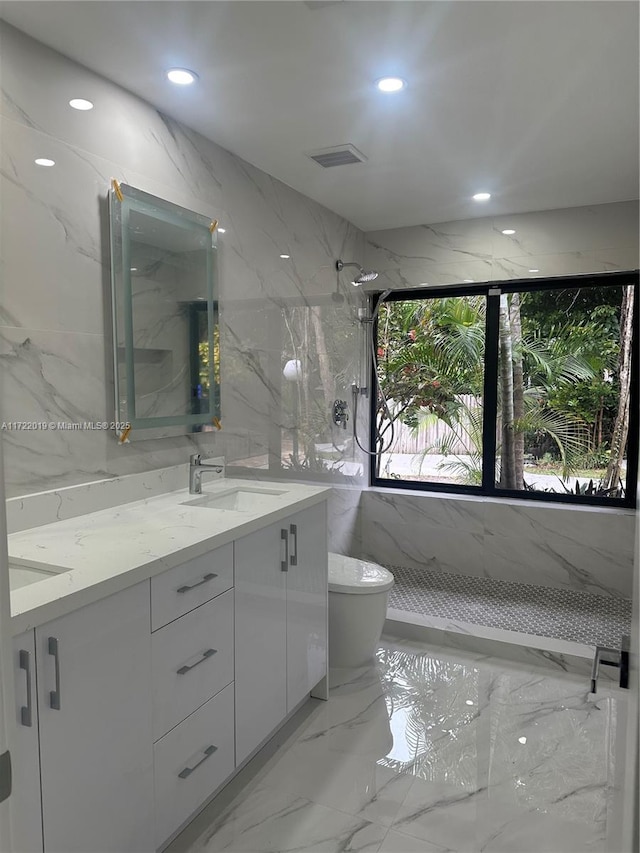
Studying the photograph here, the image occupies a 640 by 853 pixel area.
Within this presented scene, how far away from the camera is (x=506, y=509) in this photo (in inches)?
153

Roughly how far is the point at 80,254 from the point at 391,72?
48.0 inches

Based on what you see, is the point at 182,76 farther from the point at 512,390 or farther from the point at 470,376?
the point at 512,390

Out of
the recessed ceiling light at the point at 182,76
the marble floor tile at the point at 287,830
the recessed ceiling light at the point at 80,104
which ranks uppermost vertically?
the recessed ceiling light at the point at 182,76

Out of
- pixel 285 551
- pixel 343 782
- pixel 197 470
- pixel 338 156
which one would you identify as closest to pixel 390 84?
pixel 338 156

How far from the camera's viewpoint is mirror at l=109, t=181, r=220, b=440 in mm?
2164

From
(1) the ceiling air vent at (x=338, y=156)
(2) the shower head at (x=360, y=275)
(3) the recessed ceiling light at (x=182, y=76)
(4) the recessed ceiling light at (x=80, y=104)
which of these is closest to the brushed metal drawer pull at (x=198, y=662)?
(4) the recessed ceiling light at (x=80, y=104)

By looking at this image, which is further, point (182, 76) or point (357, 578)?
point (357, 578)

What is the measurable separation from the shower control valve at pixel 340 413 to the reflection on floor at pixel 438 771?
152cm

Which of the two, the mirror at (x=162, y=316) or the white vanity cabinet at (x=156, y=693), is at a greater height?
the mirror at (x=162, y=316)

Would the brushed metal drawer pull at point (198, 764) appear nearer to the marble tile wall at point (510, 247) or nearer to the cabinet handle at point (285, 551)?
the cabinet handle at point (285, 551)

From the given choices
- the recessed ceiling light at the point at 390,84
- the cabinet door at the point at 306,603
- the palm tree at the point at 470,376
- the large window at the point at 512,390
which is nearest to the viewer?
the recessed ceiling light at the point at 390,84

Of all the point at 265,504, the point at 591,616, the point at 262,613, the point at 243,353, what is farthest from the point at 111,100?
the point at 591,616

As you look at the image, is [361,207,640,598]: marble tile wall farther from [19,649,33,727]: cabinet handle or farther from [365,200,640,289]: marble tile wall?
[19,649,33,727]: cabinet handle

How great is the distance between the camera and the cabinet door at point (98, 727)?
1.30 m
